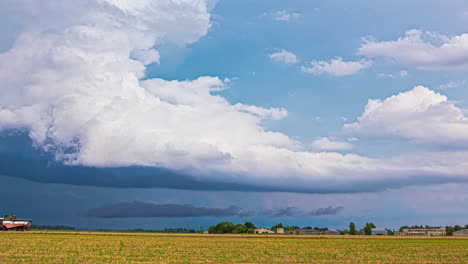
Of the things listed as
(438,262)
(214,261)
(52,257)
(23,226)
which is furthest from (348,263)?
(23,226)

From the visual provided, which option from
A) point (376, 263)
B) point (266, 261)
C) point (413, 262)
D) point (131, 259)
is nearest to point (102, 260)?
point (131, 259)

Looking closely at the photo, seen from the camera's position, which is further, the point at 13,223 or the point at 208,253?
the point at 13,223

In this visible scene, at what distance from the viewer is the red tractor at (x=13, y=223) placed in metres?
133

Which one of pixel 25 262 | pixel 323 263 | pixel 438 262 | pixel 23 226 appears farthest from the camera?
pixel 23 226

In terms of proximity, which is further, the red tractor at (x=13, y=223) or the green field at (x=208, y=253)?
the red tractor at (x=13, y=223)

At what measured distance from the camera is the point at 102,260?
Result: 36812 millimetres

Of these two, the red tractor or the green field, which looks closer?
the green field

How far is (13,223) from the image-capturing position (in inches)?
5325

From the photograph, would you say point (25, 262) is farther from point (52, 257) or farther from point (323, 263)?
point (323, 263)

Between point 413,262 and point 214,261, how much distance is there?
61.9 ft

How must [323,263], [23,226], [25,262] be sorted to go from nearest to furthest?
1. [25,262]
2. [323,263]
3. [23,226]

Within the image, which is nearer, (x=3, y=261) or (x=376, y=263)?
(x=3, y=261)

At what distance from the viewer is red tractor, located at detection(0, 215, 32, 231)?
13312 centimetres

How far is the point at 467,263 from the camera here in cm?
3938
